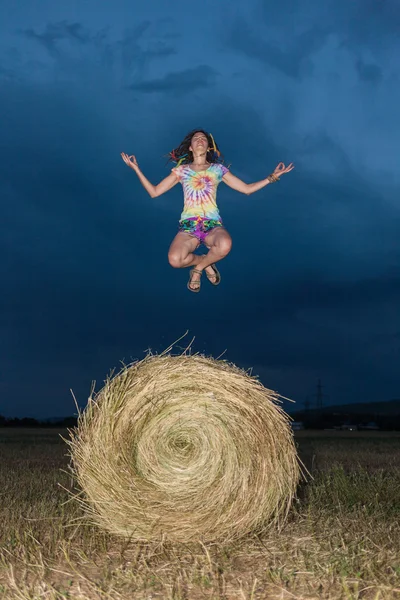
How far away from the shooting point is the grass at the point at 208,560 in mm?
5367

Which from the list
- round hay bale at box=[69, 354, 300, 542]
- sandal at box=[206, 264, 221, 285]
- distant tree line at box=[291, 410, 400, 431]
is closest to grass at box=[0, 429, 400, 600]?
round hay bale at box=[69, 354, 300, 542]

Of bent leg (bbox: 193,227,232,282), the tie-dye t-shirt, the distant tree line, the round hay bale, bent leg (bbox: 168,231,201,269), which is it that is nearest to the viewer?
the round hay bale

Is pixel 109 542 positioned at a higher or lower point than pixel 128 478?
lower

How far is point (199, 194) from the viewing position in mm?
7730

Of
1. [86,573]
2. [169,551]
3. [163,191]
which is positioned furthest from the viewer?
[163,191]

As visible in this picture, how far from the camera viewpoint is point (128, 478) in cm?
687

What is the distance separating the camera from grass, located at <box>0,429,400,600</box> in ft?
17.6

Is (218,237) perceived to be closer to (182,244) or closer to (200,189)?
(182,244)

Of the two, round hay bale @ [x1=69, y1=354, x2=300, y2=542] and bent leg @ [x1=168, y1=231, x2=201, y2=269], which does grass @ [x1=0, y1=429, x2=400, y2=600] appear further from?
bent leg @ [x1=168, y1=231, x2=201, y2=269]

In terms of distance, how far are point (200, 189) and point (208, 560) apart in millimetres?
3772

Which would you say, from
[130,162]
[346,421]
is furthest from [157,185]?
[346,421]

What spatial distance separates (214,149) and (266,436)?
320cm

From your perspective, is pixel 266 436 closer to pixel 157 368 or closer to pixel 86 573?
pixel 157 368

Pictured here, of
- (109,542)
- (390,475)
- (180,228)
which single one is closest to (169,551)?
(109,542)
